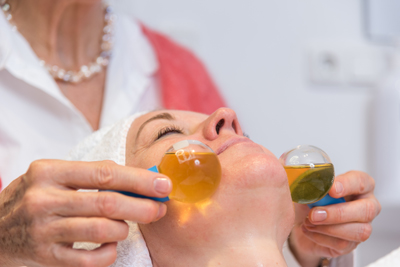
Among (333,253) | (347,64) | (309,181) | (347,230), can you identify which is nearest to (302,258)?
(333,253)

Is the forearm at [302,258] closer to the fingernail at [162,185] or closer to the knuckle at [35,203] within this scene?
the fingernail at [162,185]

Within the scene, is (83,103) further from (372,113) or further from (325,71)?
(372,113)

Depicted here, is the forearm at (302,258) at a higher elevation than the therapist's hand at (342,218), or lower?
lower

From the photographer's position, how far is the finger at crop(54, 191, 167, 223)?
2.06 ft

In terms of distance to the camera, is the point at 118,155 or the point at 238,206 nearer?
the point at 238,206

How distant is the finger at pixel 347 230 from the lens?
38.4 inches

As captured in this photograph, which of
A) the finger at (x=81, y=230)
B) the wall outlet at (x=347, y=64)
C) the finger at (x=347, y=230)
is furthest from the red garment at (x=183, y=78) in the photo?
the finger at (x=81, y=230)

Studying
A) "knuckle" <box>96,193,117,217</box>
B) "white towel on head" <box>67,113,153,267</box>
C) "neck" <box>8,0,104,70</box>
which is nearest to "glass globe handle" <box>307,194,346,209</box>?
"white towel on head" <box>67,113,153,267</box>

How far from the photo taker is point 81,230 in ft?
2.05

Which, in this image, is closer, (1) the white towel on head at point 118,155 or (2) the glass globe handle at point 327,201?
(1) the white towel on head at point 118,155

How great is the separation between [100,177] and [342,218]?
574 mm

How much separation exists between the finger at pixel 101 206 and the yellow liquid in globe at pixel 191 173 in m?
0.07

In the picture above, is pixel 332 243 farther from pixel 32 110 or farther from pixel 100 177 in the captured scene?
pixel 32 110

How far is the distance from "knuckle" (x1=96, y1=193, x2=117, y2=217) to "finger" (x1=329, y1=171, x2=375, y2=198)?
0.51 metres
